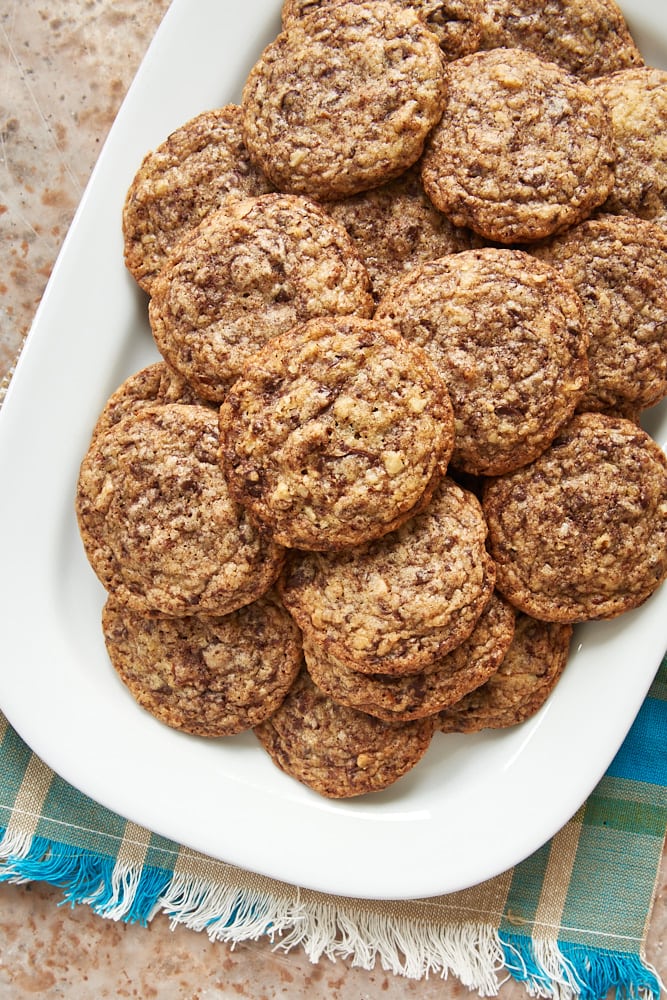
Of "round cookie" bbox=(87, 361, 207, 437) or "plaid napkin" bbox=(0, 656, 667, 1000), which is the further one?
"plaid napkin" bbox=(0, 656, 667, 1000)

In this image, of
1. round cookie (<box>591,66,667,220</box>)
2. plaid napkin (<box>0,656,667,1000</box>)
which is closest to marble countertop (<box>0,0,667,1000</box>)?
plaid napkin (<box>0,656,667,1000</box>)

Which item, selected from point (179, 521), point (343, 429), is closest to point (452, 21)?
point (343, 429)

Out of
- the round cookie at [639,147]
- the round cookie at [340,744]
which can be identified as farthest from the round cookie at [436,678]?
the round cookie at [639,147]

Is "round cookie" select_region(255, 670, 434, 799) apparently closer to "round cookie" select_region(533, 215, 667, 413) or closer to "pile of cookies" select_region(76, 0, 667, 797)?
"pile of cookies" select_region(76, 0, 667, 797)

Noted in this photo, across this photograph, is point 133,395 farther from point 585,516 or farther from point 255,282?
point 585,516

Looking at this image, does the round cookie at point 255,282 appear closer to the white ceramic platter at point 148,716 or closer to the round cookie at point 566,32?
the white ceramic platter at point 148,716

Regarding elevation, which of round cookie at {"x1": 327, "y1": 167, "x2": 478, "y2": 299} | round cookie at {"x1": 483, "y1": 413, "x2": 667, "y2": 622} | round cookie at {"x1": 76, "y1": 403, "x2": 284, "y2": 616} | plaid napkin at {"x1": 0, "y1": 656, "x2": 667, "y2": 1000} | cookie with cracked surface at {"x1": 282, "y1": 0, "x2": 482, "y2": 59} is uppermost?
cookie with cracked surface at {"x1": 282, "y1": 0, "x2": 482, "y2": 59}

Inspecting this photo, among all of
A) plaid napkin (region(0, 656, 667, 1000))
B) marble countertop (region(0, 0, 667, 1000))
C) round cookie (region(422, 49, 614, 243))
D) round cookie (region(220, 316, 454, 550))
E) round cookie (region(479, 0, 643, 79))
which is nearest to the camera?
round cookie (region(220, 316, 454, 550))
